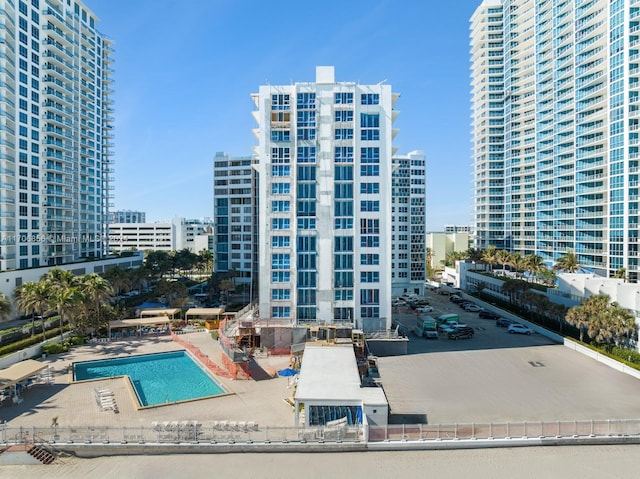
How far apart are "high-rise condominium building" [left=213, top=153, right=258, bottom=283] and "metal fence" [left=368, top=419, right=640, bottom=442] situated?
73611mm

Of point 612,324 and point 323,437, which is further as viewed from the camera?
point 612,324

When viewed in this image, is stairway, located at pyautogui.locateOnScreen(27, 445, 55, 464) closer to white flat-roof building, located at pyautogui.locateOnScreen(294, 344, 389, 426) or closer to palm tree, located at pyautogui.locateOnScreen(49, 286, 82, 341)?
white flat-roof building, located at pyautogui.locateOnScreen(294, 344, 389, 426)

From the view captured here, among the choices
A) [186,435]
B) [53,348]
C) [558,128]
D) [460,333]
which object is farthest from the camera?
[558,128]

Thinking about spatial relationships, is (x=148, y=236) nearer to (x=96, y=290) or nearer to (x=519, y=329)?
(x=96, y=290)

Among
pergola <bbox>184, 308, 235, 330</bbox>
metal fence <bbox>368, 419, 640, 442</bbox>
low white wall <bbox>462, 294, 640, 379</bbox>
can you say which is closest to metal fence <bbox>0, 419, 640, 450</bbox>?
metal fence <bbox>368, 419, 640, 442</bbox>

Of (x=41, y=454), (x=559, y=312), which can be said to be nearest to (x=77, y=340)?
(x=41, y=454)

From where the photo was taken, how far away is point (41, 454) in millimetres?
24172

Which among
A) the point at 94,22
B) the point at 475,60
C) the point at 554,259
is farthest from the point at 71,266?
the point at 475,60

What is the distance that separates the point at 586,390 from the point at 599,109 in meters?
70.4

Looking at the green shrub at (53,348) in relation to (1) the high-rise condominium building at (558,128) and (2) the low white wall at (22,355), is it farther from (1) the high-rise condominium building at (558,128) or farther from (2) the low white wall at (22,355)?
(1) the high-rise condominium building at (558,128)

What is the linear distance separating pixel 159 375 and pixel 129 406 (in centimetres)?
915

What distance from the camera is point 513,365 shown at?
43.7 metres

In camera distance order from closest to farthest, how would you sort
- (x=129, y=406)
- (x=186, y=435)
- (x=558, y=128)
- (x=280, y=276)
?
1. (x=186, y=435)
2. (x=129, y=406)
3. (x=280, y=276)
4. (x=558, y=128)

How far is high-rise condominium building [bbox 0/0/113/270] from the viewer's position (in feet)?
239
